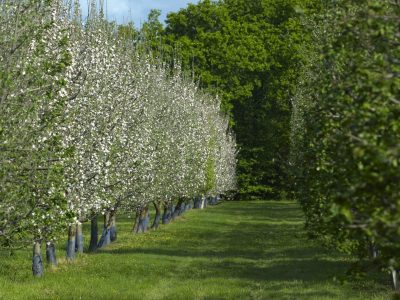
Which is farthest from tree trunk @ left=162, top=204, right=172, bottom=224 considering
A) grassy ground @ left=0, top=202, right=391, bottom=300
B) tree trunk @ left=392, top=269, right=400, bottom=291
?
tree trunk @ left=392, top=269, right=400, bottom=291

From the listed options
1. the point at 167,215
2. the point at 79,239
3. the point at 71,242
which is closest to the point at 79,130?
the point at 71,242

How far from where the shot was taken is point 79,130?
3038 cm

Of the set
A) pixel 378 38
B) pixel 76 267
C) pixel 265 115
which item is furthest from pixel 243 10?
pixel 378 38

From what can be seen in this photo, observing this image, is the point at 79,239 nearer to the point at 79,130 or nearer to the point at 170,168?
the point at 79,130

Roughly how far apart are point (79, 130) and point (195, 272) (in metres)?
8.20

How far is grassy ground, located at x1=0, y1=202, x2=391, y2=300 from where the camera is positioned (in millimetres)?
26266

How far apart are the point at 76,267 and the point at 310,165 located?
48.1 feet

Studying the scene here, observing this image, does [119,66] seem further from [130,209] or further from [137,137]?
[130,209]

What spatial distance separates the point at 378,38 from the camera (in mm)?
9812

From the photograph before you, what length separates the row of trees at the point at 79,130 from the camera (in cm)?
1861

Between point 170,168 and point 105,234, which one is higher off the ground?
point 170,168

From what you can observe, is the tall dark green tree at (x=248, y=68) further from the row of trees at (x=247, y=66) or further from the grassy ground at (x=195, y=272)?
the grassy ground at (x=195, y=272)

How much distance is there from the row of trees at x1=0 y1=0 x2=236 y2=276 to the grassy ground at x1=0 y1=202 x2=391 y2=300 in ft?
5.93

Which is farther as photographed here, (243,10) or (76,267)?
(243,10)
